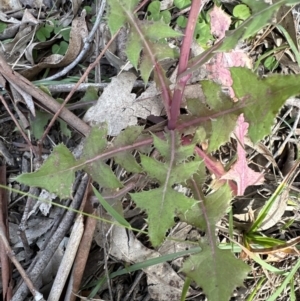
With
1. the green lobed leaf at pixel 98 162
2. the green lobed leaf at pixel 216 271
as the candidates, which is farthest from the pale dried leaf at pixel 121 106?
the green lobed leaf at pixel 216 271

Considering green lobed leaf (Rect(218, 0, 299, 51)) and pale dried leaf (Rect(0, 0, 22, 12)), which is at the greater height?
green lobed leaf (Rect(218, 0, 299, 51))

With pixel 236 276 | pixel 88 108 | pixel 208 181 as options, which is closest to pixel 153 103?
pixel 88 108

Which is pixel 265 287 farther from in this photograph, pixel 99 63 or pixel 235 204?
pixel 99 63

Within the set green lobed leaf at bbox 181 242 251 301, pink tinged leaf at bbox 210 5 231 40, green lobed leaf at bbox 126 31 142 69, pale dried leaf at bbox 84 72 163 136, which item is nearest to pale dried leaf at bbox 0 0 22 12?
pale dried leaf at bbox 84 72 163 136

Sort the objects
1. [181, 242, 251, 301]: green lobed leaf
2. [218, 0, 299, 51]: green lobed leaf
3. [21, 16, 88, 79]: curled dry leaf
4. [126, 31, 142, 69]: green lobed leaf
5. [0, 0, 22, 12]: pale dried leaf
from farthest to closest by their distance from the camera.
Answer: [0, 0, 22, 12]: pale dried leaf → [21, 16, 88, 79]: curled dry leaf → [126, 31, 142, 69]: green lobed leaf → [181, 242, 251, 301]: green lobed leaf → [218, 0, 299, 51]: green lobed leaf

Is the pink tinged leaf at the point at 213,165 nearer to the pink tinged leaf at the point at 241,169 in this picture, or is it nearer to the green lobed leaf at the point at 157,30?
the pink tinged leaf at the point at 241,169

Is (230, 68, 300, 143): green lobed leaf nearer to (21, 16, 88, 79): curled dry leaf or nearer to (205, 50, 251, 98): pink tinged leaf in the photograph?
(205, 50, 251, 98): pink tinged leaf

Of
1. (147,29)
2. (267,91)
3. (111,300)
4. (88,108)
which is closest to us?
(267,91)
